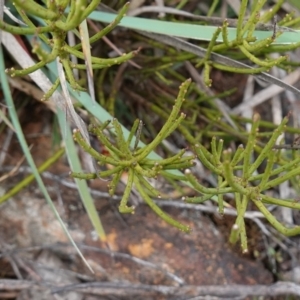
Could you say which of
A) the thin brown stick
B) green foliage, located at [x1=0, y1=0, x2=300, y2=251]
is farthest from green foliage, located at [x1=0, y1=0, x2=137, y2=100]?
the thin brown stick

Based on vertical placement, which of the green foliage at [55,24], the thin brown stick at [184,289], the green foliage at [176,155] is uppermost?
the green foliage at [55,24]

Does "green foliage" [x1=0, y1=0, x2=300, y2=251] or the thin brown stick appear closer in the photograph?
"green foliage" [x1=0, y1=0, x2=300, y2=251]

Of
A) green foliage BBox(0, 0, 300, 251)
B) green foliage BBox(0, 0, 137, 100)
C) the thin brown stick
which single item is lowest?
the thin brown stick

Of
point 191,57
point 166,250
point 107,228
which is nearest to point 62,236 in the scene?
point 107,228

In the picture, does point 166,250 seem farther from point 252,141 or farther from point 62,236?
point 252,141

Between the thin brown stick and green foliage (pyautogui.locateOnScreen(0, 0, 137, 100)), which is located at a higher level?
green foliage (pyautogui.locateOnScreen(0, 0, 137, 100))

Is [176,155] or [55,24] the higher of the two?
[55,24]

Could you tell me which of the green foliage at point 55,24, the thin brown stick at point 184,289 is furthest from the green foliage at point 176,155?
the thin brown stick at point 184,289

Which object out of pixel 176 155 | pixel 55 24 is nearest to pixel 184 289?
pixel 176 155

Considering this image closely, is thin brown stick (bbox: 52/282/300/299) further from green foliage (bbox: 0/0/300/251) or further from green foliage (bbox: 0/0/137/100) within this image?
green foliage (bbox: 0/0/137/100)

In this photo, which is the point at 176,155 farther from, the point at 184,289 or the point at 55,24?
the point at 184,289

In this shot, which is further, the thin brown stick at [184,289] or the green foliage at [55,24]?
the thin brown stick at [184,289]

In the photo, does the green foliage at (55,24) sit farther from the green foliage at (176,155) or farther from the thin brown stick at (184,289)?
the thin brown stick at (184,289)
